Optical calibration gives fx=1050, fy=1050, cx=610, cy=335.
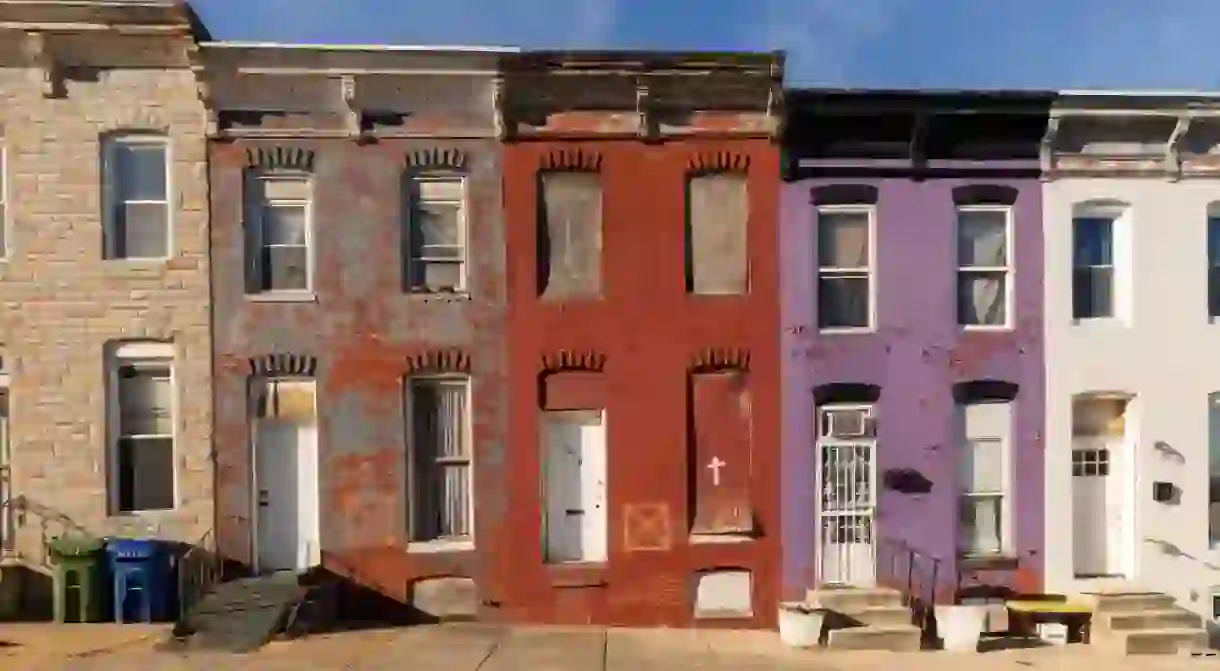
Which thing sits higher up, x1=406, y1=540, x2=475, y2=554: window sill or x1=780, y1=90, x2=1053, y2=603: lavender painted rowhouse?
x1=780, y1=90, x2=1053, y2=603: lavender painted rowhouse

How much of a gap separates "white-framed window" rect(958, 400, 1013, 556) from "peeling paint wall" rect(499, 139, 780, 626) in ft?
8.23

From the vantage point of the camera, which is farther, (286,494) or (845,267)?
(845,267)

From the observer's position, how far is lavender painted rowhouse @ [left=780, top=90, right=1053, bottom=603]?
13.1 metres

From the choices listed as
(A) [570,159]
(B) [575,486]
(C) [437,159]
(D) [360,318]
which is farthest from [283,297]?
(B) [575,486]

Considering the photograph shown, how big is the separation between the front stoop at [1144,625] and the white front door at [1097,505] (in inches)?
24.6

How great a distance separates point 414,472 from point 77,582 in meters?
3.91

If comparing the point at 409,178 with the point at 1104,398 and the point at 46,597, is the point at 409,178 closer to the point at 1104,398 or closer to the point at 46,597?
the point at 46,597

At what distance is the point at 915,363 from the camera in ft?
43.4

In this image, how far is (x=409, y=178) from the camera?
12820 mm

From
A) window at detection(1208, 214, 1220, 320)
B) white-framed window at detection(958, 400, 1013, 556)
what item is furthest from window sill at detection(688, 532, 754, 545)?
window at detection(1208, 214, 1220, 320)

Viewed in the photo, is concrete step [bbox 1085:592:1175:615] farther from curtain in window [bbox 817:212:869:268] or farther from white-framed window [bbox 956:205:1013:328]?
curtain in window [bbox 817:212:869:268]

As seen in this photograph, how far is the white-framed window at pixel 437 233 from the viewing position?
12875 millimetres

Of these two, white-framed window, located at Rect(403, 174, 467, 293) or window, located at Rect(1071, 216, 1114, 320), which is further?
window, located at Rect(1071, 216, 1114, 320)

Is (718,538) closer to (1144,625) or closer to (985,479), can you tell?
(985,479)
